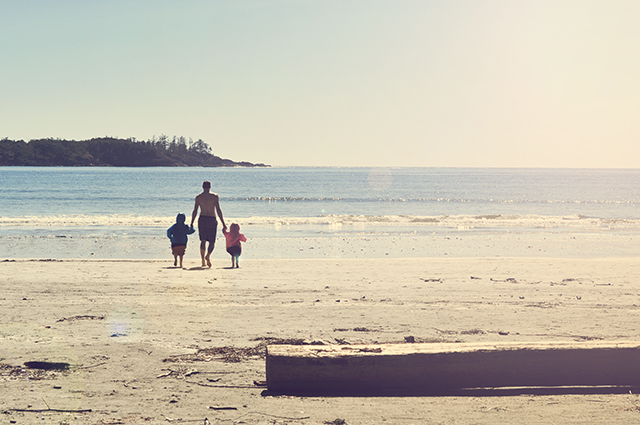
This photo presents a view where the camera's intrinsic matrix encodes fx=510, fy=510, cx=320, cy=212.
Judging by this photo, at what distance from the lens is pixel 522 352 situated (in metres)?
4.26

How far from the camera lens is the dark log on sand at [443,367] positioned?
4145 mm

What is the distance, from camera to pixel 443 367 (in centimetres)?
421

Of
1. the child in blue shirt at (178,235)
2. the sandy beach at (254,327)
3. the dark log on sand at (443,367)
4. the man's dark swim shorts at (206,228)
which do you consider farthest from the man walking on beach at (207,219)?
the dark log on sand at (443,367)

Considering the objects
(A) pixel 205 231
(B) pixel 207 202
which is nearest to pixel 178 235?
(A) pixel 205 231

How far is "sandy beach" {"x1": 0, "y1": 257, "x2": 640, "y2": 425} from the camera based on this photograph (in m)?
3.79

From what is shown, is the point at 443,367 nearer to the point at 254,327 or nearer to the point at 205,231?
the point at 254,327

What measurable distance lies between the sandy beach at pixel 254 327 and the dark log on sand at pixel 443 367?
16cm

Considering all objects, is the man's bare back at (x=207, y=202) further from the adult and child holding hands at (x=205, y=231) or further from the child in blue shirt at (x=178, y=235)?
the child in blue shirt at (x=178, y=235)

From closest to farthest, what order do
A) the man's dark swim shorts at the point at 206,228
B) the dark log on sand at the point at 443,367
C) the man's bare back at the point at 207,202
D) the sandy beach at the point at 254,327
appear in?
the sandy beach at the point at 254,327 < the dark log on sand at the point at 443,367 < the man's bare back at the point at 207,202 < the man's dark swim shorts at the point at 206,228

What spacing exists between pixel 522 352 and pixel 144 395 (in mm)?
3092

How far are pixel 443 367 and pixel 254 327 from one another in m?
2.57

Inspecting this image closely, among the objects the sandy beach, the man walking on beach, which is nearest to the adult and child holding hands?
the man walking on beach

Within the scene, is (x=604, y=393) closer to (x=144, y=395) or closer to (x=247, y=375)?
(x=247, y=375)

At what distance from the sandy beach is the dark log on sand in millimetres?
158
